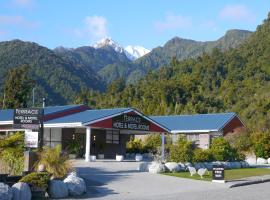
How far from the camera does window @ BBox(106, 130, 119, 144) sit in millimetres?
41344

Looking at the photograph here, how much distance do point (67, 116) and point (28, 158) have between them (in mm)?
19112

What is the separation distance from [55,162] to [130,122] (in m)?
17.9

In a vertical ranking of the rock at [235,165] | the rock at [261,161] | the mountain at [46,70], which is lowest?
the rock at [235,165]

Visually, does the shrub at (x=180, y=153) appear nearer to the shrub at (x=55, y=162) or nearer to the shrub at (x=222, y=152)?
the shrub at (x=222, y=152)

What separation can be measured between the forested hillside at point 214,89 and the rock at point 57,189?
54.4 m

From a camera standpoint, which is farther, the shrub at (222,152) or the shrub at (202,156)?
the shrub at (222,152)

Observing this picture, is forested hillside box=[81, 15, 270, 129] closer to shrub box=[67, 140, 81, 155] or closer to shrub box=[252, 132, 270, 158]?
shrub box=[252, 132, 270, 158]

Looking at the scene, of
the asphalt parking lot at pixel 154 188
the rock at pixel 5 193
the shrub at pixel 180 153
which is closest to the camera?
the rock at pixel 5 193

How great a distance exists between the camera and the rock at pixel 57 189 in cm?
1596

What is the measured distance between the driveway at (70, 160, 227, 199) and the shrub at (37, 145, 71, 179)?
3.56 feet

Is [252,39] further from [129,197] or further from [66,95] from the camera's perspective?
[129,197]

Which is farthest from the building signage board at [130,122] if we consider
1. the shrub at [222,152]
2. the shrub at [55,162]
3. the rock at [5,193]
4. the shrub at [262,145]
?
the rock at [5,193]

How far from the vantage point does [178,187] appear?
20219mm

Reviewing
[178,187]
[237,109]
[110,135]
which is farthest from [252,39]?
[178,187]
